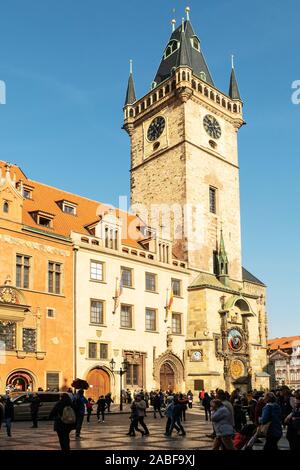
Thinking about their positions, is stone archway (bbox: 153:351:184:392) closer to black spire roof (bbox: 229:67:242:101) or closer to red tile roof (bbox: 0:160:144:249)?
red tile roof (bbox: 0:160:144:249)

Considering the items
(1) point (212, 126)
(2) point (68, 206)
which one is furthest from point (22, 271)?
(1) point (212, 126)

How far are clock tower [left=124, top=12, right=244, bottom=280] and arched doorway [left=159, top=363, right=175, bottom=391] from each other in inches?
370

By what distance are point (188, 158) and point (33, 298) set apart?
22.1 metres

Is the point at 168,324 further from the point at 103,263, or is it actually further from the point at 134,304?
the point at 103,263

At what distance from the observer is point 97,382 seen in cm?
4047

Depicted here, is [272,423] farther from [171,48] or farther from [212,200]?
[171,48]

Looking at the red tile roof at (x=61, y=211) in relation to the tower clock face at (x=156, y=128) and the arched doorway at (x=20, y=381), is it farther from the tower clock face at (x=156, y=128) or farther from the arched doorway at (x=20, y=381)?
the arched doorway at (x=20, y=381)

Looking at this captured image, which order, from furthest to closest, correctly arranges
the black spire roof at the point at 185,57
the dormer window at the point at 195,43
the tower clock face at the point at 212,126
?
the dormer window at the point at 195,43 < the black spire roof at the point at 185,57 < the tower clock face at the point at 212,126

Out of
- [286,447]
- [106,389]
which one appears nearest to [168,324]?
[106,389]

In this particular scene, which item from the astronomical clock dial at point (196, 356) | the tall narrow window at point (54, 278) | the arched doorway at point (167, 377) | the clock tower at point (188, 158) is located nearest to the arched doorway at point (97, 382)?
the arched doorway at point (167, 377)

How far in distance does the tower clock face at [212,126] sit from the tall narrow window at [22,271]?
2574cm

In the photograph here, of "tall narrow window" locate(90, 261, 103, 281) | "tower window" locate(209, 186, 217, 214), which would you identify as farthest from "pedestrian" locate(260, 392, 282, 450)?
"tower window" locate(209, 186, 217, 214)

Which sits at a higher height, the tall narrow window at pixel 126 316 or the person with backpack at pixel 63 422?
the tall narrow window at pixel 126 316

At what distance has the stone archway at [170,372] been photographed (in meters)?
45.6
